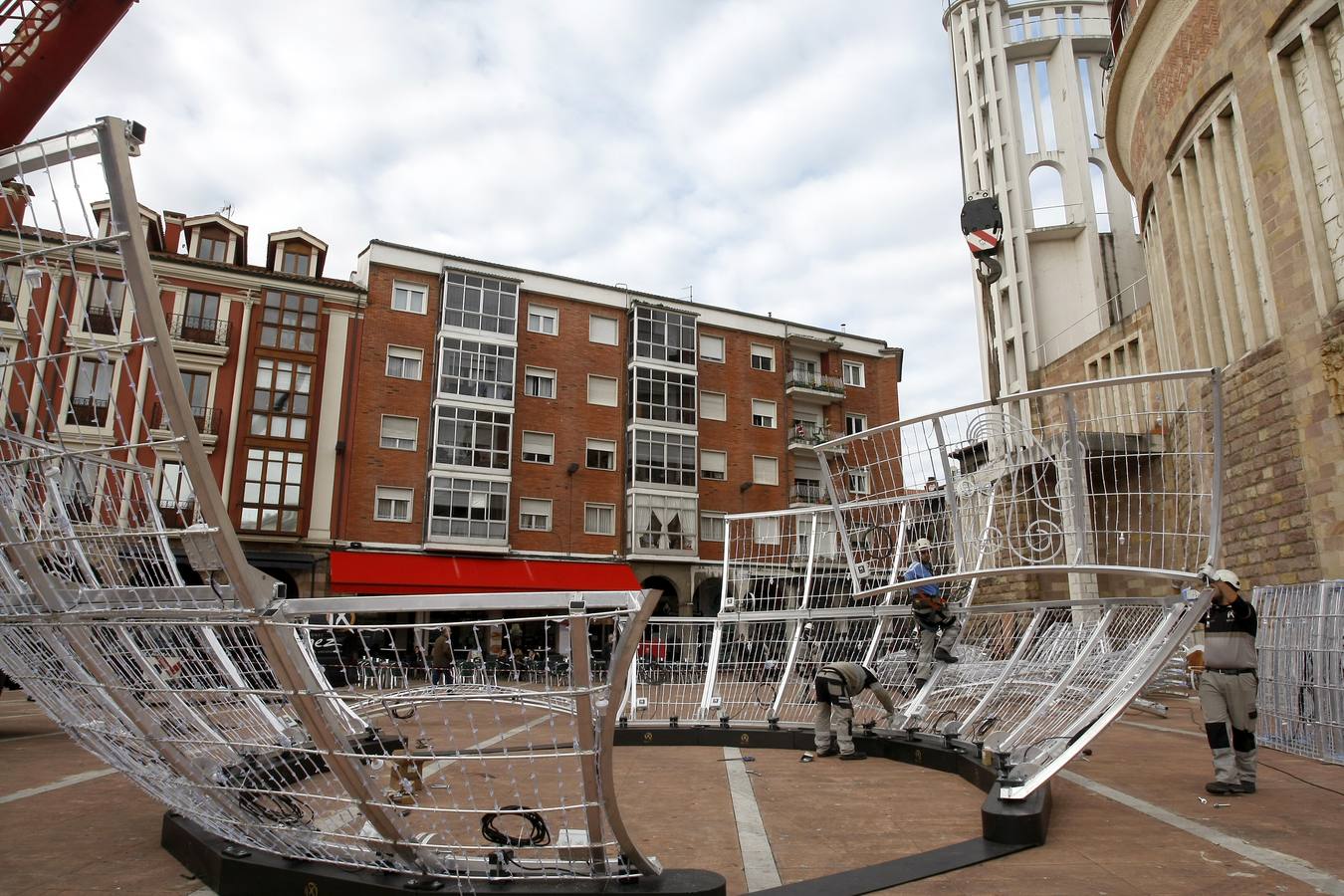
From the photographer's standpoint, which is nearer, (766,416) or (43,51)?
(43,51)

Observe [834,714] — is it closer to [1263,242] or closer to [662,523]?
[1263,242]

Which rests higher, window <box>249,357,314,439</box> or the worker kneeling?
window <box>249,357,314,439</box>

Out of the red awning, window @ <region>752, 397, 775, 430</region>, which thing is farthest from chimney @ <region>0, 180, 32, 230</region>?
window @ <region>752, 397, 775, 430</region>

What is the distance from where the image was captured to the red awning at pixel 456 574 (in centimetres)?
2678

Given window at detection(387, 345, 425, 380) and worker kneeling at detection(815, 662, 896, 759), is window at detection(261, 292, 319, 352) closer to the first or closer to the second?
window at detection(387, 345, 425, 380)

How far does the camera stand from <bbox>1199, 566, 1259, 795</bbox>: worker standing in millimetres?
6016

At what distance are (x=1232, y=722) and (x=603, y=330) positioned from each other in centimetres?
2974

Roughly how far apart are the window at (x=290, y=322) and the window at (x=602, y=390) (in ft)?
32.8

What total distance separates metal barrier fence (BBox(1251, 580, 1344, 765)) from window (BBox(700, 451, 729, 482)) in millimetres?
25732

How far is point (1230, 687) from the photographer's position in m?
6.18

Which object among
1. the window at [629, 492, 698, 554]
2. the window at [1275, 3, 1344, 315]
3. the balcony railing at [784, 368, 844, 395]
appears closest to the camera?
the window at [1275, 3, 1344, 315]

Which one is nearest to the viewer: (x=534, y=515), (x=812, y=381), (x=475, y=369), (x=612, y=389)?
(x=534, y=515)

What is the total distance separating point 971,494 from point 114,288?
210 inches

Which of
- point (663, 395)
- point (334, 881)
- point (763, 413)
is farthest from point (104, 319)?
point (763, 413)
